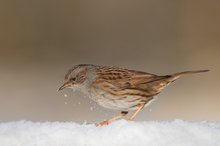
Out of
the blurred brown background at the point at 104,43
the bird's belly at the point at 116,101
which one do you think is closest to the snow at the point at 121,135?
the bird's belly at the point at 116,101

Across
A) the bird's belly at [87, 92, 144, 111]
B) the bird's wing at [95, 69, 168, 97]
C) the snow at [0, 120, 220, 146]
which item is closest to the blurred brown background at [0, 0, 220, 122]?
the bird's wing at [95, 69, 168, 97]

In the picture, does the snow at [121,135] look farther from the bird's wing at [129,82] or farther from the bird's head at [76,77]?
the bird's head at [76,77]

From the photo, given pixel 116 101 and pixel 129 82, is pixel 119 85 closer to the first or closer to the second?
pixel 129 82

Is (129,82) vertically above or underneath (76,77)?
underneath

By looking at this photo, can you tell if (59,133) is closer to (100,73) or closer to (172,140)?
(172,140)

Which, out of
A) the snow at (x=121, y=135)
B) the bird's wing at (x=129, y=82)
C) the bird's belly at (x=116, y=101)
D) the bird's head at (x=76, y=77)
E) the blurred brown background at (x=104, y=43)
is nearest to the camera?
the snow at (x=121, y=135)

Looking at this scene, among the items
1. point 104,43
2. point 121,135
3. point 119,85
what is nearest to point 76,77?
point 119,85

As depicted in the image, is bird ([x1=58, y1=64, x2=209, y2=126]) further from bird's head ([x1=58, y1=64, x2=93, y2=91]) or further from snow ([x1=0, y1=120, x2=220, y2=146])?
snow ([x1=0, y1=120, x2=220, y2=146])
